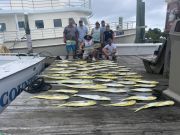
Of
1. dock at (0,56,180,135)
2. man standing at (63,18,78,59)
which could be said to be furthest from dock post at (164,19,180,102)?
man standing at (63,18,78,59)

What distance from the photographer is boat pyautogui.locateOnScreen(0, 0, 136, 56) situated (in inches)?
585

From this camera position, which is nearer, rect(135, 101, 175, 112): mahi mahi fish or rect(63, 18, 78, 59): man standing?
rect(135, 101, 175, 112): mahi mahi fish

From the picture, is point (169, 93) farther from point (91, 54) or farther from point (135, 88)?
point (91, 54)

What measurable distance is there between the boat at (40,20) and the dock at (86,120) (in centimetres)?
1093

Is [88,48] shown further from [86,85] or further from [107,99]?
[107,99]

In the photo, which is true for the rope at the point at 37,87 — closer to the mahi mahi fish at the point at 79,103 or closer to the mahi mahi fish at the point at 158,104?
the mahi mahi fish at the point at 79,103

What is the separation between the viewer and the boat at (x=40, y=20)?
14.9 metres

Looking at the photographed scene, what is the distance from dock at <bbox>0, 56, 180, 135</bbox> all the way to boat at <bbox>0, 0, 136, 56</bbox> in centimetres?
1093


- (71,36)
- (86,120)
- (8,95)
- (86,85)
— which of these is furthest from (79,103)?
(71,36)

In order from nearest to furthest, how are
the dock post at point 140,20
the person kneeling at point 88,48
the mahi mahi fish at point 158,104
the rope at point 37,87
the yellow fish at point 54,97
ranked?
the mahi mahi fish at point 158,104
the yellow fish at point 54,97
the rope at point 37,87
the person kneeling at point 88,48
the dock post at point 140,20

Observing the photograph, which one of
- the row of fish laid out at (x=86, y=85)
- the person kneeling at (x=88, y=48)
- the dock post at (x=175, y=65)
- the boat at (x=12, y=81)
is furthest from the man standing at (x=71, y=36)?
the dock post at (x=175, y=65)

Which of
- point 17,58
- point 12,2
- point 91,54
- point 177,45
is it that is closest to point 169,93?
point 177,45

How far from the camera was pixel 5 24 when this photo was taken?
16.2 metres

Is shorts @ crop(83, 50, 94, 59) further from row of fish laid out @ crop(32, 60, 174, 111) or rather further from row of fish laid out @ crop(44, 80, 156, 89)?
row of fish laid out @ crop(44, 80, 156, 89)
